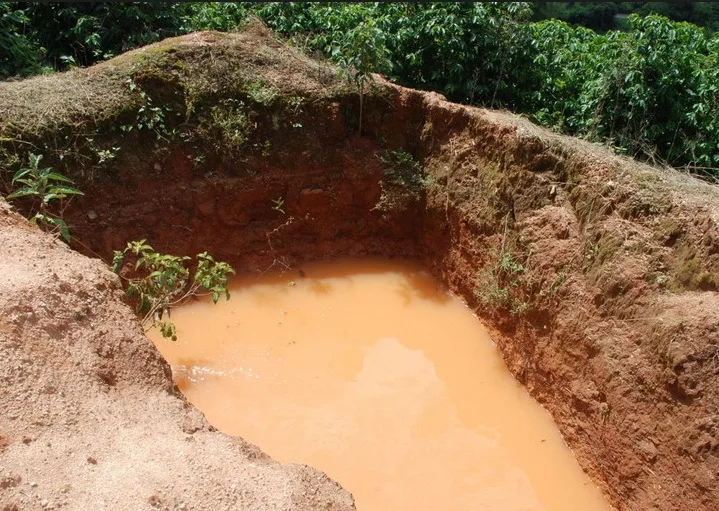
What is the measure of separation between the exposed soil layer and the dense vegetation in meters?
0.87

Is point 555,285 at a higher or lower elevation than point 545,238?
lower

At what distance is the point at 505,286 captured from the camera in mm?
5785

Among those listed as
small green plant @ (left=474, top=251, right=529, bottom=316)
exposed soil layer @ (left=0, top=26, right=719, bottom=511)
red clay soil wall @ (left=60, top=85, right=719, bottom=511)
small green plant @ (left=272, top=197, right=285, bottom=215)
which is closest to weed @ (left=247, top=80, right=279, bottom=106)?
exposed soil layer @ (left=0, top=26, right=719, bottom=511)

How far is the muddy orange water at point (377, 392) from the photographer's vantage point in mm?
4676

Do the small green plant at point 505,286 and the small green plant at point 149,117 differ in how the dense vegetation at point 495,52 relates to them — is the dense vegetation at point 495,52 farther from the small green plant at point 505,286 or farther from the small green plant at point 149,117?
the small green plant at point 505,286

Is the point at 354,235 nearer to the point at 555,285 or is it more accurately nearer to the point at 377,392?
the point at 377,392

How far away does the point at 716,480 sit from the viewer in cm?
380

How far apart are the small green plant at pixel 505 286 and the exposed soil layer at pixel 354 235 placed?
3cm

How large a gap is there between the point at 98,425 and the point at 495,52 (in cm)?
609

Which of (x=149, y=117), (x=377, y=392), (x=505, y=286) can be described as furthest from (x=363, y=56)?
(x=377, y=392)

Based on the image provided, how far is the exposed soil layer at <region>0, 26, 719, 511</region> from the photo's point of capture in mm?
3504

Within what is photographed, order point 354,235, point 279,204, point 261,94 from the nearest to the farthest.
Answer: point 261,94 → point 279,204 → point 354,235

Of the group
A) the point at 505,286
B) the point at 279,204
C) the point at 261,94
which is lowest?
the point at 505,286

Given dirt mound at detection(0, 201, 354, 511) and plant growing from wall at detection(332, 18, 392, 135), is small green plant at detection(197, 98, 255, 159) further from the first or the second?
dirt mound at detection(0, 201, 354, 511)
